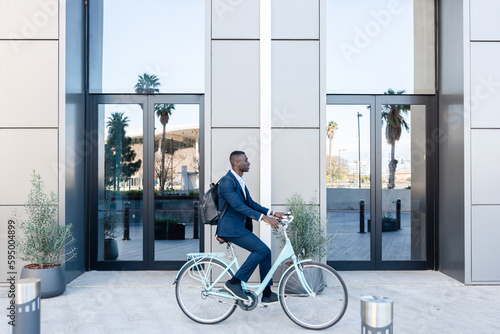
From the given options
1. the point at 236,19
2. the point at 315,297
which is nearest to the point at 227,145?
the point at 236,19

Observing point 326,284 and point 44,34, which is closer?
point 326,284

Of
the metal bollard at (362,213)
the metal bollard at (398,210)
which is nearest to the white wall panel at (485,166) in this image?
the metal bollard at (398,210)

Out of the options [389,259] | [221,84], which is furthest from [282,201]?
[389,259]

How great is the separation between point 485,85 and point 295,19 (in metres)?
2.86

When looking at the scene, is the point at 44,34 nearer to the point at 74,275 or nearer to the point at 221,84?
the point at 221,84

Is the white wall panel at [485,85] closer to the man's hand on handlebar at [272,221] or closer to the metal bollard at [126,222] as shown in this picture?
the man's hand on handlebar at [272,221]

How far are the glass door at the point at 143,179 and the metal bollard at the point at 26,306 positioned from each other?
367cm

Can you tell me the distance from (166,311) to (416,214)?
4377mm

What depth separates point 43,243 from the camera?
530 centimetres

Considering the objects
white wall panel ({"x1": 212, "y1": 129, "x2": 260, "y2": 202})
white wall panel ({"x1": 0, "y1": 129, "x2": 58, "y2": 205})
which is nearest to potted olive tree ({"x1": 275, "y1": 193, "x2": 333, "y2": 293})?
white wall panel ({"x1": 212, "y1": 129, "x2": 260, "y2": 202})

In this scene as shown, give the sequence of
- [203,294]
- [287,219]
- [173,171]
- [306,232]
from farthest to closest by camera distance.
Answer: [173,171] → [306,232] → [203,294] → [287,219]

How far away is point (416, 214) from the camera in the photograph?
6875 millimetres

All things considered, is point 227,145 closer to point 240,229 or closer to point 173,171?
point 173,171

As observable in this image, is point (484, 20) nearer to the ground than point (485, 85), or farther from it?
farther from it
